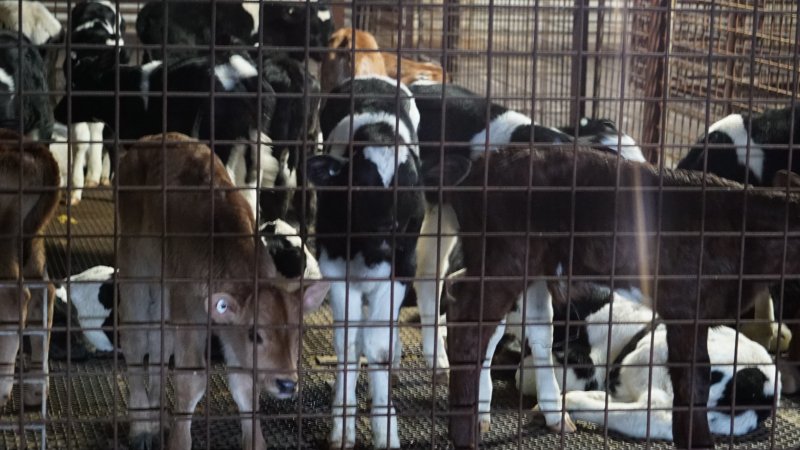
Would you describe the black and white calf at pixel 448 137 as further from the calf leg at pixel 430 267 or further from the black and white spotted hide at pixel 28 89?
the black and white spotted hide at pixel 28 89

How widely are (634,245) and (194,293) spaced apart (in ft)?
6.04

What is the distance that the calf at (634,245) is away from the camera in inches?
194

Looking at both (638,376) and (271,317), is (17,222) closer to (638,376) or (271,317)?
(271,317)

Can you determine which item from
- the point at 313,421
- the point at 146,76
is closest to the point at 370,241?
the point at 313,421

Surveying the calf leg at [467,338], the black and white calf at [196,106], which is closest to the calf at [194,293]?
the calf leg at [467,338]

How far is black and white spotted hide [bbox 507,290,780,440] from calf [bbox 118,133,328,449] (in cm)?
142

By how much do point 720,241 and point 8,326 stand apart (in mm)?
3081

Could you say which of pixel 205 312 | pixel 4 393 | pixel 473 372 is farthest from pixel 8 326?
pixel 473 372

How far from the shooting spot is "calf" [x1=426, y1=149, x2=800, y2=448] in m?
4.94

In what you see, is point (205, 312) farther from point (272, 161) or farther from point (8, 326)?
point (272, 161)

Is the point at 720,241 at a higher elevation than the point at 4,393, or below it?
higher

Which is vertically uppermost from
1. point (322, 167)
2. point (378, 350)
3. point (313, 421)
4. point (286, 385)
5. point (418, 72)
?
point (322, 167)

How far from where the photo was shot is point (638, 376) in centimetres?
618

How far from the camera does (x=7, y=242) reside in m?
5.58
